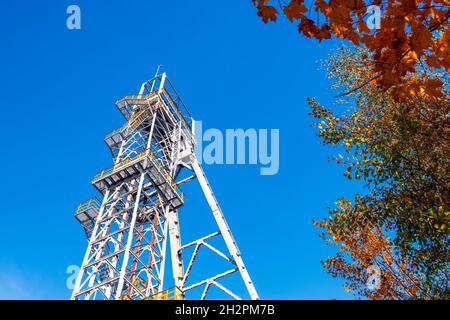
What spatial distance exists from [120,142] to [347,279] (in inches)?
651

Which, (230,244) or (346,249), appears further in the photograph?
(230,244)

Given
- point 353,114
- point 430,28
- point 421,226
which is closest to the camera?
point 430,28

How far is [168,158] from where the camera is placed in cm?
2716

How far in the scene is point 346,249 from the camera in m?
16.7

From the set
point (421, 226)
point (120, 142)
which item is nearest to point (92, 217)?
point (120, 142)

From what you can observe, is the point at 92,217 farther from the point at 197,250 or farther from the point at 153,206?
the point at 197,250

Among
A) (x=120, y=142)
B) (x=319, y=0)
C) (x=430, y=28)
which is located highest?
(x=120, y=142)

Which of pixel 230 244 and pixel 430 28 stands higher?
pixel 230 244
